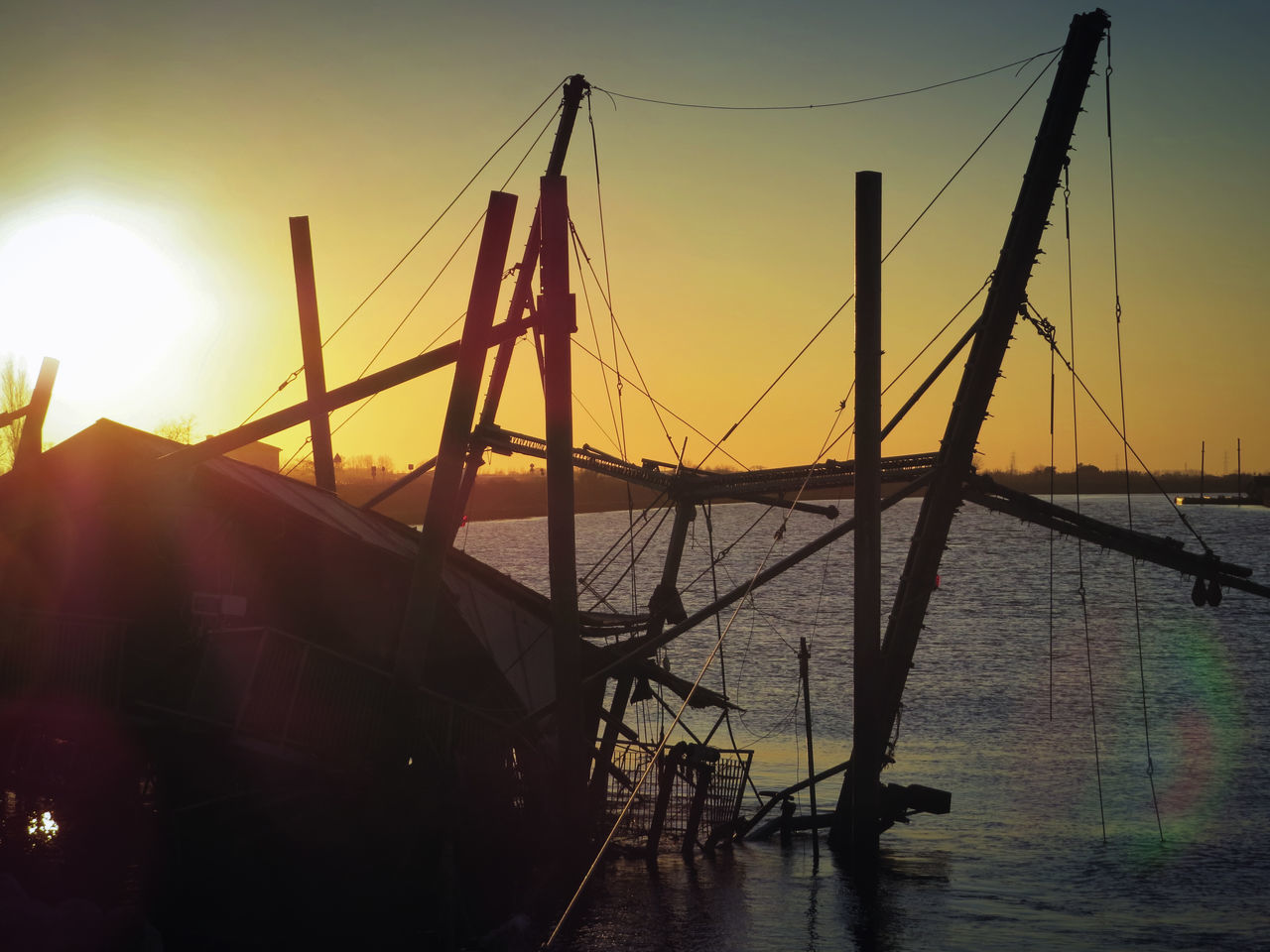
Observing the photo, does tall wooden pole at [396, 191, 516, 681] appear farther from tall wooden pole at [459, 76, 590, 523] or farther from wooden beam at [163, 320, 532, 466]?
tall wooden pole at [459, 76, 590, 523]

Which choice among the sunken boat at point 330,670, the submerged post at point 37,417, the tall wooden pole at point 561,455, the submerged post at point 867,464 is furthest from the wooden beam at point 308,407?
the submerged post at point 37,417

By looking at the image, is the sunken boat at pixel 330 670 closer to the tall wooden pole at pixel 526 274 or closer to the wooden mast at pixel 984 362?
the wooden mast at pixel 984 362

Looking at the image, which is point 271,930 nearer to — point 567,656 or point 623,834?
point 567,656

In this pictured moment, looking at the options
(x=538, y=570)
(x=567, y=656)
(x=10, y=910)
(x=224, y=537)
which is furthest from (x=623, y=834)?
(x=538, y=570)

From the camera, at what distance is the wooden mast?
76.6ft

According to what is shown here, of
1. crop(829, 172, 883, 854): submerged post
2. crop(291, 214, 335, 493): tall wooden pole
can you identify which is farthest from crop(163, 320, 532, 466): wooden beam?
crop(291, 214, 335, 493): tall wooden pole

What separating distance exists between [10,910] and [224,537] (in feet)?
24.4

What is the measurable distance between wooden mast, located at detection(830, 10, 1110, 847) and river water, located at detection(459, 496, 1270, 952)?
352cm

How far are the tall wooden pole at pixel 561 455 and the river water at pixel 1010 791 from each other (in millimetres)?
3301

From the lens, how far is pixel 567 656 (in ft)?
63.2

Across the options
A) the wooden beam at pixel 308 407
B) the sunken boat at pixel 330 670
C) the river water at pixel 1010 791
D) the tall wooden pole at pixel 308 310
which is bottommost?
the river water at pixel 1010 791

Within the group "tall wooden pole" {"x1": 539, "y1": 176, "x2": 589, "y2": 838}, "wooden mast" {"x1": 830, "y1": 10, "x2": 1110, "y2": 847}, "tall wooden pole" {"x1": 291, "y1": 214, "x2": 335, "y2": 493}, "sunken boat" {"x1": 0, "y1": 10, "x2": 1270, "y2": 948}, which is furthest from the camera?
"tall wooden pole" {"x1": 291, "y1": 214, "x2": 335, "y2": 493}

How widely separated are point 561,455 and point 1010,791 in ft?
84.0

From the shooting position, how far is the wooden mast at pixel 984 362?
2334 cm
